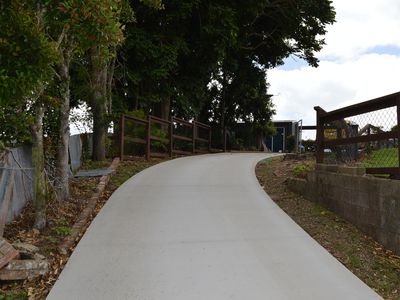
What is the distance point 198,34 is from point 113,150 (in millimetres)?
6618

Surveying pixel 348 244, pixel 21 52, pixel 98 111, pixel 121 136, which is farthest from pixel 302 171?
pixel 21 52

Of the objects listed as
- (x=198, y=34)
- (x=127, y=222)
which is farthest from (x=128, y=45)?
(x=127, y=222)

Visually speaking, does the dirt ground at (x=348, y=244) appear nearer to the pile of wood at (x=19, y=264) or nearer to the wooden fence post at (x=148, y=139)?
the pile of wood at (x=19, y=264)

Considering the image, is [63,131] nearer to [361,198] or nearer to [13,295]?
[13,295]

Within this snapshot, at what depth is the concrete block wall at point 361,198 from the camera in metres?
5.80

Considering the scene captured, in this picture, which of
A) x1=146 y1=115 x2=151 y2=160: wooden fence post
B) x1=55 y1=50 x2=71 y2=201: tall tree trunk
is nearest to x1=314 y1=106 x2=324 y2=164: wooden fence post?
x1=55 y1=50 x2=71 y2=201: tall tree trunk

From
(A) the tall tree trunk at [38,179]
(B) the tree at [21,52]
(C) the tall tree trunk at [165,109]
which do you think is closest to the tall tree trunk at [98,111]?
(C) the tall tree trunk at [165,109]

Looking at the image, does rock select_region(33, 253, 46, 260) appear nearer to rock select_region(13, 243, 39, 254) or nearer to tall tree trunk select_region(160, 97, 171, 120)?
rock select_region(13, 243, 39, 254)

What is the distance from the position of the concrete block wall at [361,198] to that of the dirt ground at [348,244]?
0.41 feet

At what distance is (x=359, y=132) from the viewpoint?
7.89 m

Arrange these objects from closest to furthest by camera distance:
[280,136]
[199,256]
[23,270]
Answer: [23,270]
[199,256]
[280,136]

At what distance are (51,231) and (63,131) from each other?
1.92 meters

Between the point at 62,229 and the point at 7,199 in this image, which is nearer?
the point at 7,199

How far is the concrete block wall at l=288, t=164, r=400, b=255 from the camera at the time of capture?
580cm
